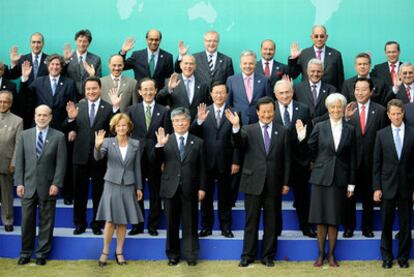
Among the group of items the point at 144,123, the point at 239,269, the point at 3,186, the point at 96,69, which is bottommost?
the point at 239,269

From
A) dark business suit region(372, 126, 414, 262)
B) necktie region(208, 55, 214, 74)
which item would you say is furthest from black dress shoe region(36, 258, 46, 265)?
dark business suit region(372, 126, 414, 262)

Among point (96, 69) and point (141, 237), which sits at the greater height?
point (96, 69)

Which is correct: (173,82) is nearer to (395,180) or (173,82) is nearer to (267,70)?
(267,70)

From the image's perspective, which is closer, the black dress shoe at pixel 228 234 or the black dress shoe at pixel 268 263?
the black dress shoe at pixel 268 263

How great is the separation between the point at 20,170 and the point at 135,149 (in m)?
1.22

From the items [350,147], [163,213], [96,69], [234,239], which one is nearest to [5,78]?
[96,69]

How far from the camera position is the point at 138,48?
1164cm

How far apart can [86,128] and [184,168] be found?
1280 mm

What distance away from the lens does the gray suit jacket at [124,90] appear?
9.95 metres

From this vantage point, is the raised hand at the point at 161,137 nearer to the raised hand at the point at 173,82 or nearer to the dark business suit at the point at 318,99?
the raised hand at the point at 173,82

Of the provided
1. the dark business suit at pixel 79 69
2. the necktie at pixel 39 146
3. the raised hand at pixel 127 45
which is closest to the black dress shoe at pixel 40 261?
the necktie at pixel 39 146

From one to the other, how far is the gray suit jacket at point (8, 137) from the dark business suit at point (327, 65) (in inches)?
132

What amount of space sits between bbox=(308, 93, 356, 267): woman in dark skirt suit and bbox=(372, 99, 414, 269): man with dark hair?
29 cm

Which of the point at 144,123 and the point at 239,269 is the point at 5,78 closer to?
the point at 144,123
